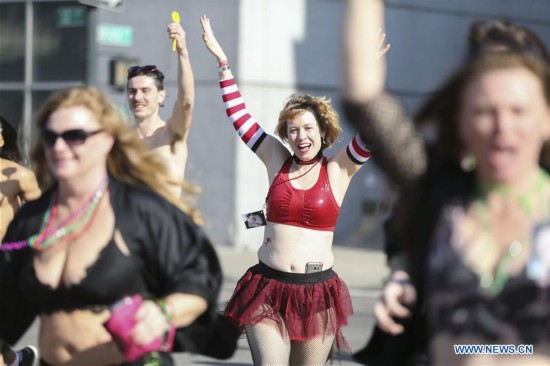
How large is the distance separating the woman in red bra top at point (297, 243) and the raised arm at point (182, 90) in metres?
0.58

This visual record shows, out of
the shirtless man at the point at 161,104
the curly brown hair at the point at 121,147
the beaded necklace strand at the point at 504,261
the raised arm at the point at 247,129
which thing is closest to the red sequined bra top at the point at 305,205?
the raised arm at the point at 247,129

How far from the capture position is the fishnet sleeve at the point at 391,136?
3137 mm

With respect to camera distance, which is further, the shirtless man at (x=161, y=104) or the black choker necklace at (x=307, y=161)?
the black choker necklace at (x=307, y=161)

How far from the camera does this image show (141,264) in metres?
3.85

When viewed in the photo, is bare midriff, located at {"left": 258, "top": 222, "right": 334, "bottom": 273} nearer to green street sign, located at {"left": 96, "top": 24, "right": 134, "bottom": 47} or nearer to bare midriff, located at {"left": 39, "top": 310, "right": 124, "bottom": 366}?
bare midriff, located at {"left": 39, "top": 310, "right": 124, "bottom": 366}

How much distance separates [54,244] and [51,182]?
396mm

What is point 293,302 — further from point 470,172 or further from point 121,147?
point 470,172

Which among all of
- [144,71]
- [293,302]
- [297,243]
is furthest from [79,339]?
[144,71]

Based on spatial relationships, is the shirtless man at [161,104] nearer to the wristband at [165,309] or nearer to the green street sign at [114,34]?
the wristband at [165,309]

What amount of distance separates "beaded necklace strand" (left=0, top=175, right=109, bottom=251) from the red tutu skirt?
9.45 feet

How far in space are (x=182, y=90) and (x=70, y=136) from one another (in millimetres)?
2605

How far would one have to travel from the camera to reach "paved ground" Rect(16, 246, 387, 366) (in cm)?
1014

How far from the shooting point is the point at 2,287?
407 cm

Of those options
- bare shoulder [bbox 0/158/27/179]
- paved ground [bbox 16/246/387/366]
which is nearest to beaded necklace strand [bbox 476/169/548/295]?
bare shoulder [bbox 0/158/27/179]
